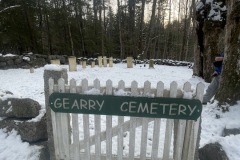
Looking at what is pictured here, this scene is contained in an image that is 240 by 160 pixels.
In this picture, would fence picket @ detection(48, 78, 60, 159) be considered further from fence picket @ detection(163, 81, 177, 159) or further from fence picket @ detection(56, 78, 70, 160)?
fence picket @ detection(163, 81, 177, 159)

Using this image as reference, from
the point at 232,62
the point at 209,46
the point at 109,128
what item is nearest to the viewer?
the point at 109,128

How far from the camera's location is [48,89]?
3160 mm

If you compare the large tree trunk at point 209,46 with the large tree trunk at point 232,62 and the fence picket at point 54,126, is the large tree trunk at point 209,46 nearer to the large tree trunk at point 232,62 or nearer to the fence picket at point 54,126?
the large tree trunk at point 232,62

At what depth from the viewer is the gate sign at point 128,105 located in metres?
2.71

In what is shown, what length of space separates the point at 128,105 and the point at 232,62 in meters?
3.07

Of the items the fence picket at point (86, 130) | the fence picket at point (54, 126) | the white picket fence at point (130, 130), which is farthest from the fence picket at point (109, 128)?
the fence picket at point (54, 126)

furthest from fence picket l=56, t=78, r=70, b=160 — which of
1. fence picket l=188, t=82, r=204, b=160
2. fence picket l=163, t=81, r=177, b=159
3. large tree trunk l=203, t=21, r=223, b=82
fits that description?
large tree trunk l=203, t=21, r=223, b=82

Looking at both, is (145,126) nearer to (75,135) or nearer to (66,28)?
(75,135)

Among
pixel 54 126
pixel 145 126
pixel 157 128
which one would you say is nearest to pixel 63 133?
pixel 54 126

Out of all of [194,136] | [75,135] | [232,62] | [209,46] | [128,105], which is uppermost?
[209,46]

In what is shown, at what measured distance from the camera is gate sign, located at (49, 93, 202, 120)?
2712mm

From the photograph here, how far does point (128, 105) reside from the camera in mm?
2799

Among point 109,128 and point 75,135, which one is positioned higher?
point 109,128

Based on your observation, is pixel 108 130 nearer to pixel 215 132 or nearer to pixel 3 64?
pixel 215 132
